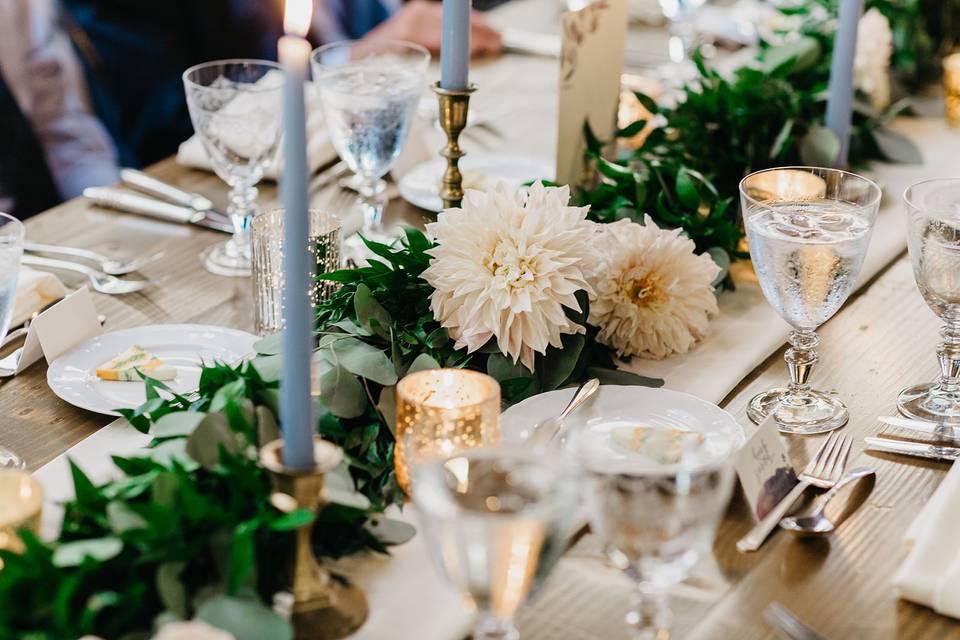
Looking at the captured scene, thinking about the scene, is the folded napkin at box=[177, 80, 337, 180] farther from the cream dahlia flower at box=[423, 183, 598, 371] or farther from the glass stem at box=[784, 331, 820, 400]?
the glass stem at box=[784, 331, 820, 400]

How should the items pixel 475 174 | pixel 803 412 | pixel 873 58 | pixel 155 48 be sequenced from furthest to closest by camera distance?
1. pixel 155 48
2. pixel 873 58
3. pixel 475 174
4. pixel 803 412

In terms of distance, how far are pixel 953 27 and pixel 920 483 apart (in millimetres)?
1361

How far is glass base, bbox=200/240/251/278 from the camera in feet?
4.38

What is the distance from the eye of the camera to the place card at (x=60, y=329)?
1096mm

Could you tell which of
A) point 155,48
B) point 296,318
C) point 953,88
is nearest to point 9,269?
point 296,318

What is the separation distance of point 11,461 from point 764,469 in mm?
608

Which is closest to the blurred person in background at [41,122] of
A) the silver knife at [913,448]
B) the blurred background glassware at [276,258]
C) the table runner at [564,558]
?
the blurred background glassware at [276,258]

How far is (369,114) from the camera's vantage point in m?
1.29

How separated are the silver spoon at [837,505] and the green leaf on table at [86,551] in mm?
481

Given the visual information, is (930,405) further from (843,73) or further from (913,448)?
(843,73)

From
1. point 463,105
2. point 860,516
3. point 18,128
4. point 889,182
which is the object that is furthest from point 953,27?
point 18,128

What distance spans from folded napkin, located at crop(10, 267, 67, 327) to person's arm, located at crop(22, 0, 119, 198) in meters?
1.19

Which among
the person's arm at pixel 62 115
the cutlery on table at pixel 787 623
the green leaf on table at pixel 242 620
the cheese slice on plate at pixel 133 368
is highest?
the green leaf on table at pixel 242 620

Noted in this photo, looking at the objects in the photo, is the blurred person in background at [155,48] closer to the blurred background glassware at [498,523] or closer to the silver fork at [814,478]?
the silver fork at [814,478]
